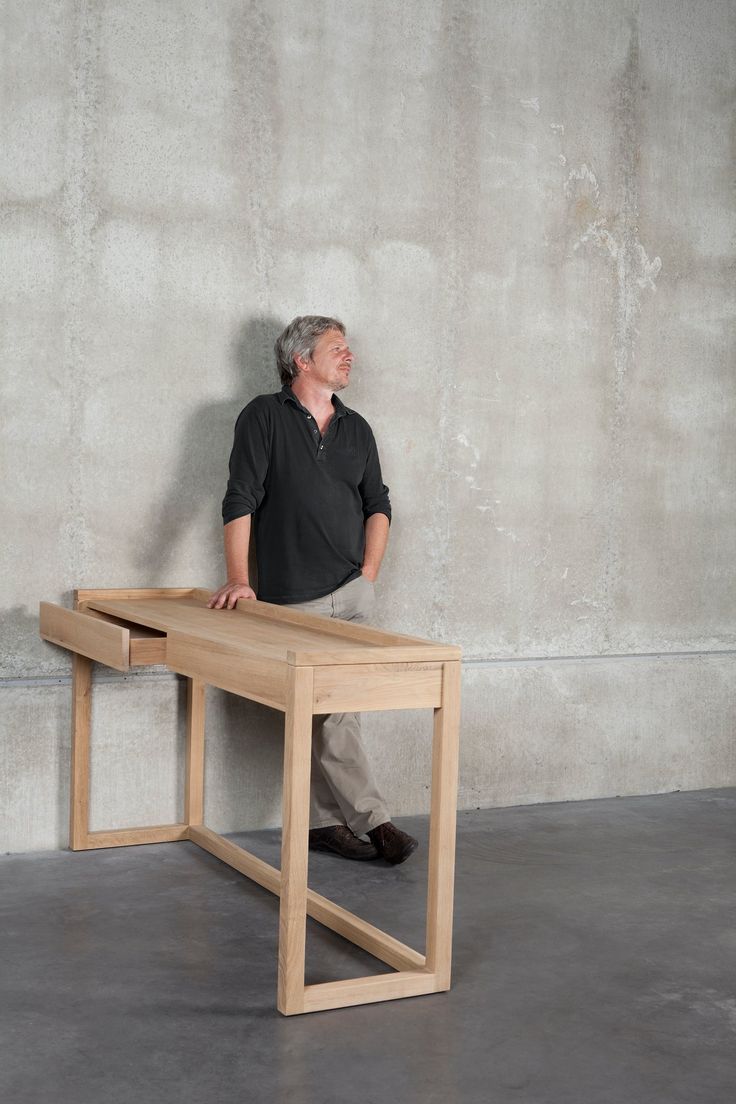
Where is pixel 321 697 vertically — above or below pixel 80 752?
above

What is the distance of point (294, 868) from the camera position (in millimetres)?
2795

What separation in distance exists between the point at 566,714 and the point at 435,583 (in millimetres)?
810

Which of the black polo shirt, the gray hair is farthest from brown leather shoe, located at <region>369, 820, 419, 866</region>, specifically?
the gray hair

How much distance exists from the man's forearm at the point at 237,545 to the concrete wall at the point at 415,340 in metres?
0.33

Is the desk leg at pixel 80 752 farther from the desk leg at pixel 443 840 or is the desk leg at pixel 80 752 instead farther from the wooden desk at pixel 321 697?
the desk leg at pixel 443 840

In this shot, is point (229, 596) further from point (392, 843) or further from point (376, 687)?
point (376, 687)

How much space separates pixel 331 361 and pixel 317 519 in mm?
552

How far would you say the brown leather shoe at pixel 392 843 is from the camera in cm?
405

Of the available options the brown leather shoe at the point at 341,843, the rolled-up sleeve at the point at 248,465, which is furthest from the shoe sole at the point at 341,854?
the rolled-up sleeve at the point at 248,465

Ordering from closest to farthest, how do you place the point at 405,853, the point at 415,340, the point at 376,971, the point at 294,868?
the point at 294,868, the point at 376,971, the point at 405,853, the point at 415,340

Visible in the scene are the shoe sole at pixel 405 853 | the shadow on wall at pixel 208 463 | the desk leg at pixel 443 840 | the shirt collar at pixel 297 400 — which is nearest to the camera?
the desk leg at pixel 443 840

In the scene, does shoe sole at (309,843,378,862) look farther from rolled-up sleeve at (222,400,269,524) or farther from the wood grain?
the wood grain

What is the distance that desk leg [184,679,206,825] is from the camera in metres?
4.30

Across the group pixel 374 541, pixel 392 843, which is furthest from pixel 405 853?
pixel 374 541
